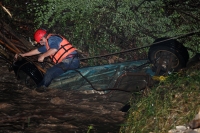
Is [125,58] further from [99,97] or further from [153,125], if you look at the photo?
[153,125]

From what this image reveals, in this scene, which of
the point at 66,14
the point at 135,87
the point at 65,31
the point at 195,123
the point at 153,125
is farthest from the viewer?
the point at 65,31

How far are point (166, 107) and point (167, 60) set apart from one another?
10.3ft

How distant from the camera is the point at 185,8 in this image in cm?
916

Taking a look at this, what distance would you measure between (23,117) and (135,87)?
114 inches

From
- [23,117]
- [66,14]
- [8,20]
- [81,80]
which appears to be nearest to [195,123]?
[23,117]

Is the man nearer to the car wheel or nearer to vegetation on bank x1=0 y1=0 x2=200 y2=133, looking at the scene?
vegetation on bank x1=0 y1=0 x2=200 y2=133

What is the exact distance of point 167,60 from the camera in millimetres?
7012

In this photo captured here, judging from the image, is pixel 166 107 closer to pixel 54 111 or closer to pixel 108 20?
pixel 54 111

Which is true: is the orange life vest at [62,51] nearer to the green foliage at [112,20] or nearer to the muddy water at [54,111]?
the muddy water at [54,111]

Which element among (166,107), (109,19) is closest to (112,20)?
(109,19)

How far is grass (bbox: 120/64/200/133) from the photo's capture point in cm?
382

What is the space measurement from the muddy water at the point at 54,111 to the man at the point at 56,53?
0.52m

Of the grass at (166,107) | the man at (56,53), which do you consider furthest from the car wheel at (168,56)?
the grass at (166,107)

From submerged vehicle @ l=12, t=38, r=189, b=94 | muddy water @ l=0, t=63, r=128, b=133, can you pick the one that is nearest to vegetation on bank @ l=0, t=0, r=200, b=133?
submerged vehicle @ l=12, t=38, r=189, b=94
